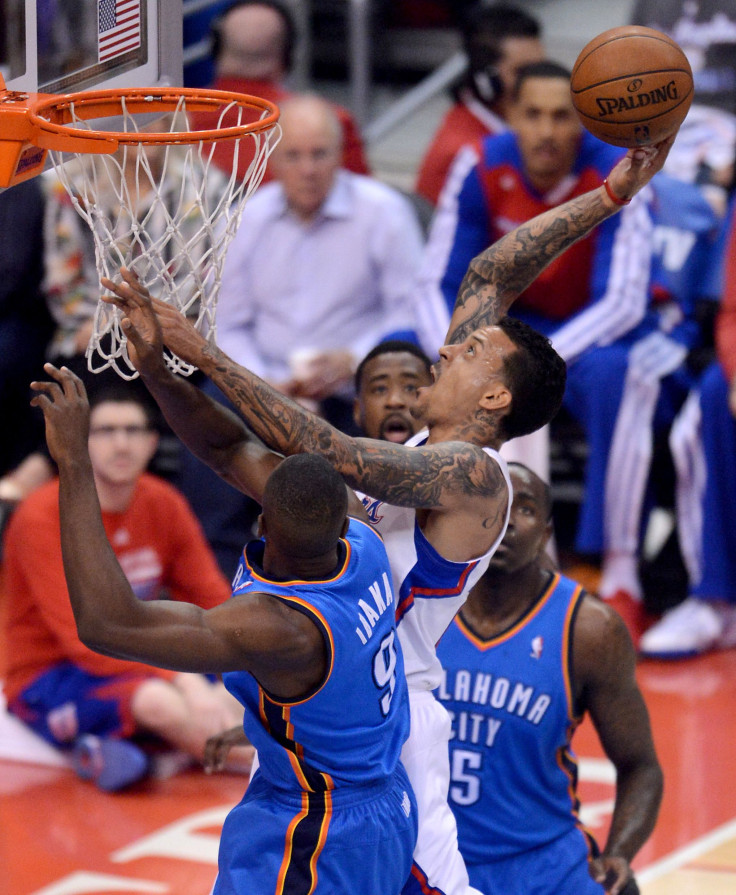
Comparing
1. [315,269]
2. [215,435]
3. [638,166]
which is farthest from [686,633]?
[215,435]

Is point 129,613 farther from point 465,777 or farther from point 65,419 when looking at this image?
point 465,777

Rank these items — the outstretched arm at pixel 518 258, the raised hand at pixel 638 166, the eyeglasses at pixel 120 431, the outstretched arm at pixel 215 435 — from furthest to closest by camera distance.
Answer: the eyeglasses at pixel 120 431
the outstretched arm at pixel 518 258
the raised hand at pixel 638 166
the outstretched arm at pixel 215 435

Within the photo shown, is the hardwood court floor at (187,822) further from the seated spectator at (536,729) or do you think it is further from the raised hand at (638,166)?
the raised hand at (638,166)

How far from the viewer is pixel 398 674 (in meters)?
3.19

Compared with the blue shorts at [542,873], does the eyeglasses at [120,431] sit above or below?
above

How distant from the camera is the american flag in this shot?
383cm

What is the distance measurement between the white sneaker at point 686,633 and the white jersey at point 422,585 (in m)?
A: 3.18

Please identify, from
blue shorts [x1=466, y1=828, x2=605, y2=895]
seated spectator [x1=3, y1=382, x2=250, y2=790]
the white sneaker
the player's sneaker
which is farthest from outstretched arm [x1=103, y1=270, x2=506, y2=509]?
the white sneaker

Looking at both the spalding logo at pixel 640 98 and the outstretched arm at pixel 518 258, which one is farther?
the outstretched arm at pixel 518 258

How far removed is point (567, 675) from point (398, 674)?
2.37 feet

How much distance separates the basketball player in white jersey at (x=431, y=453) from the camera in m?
3.09

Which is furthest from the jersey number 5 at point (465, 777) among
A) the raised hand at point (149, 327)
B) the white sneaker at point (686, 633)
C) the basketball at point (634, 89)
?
the white sneaker at point (686, 633)

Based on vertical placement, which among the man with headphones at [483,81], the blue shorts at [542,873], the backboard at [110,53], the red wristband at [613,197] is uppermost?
the man with headphones at [483,81]

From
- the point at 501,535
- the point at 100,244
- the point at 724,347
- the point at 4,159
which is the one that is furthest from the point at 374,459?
the point at 724,347
